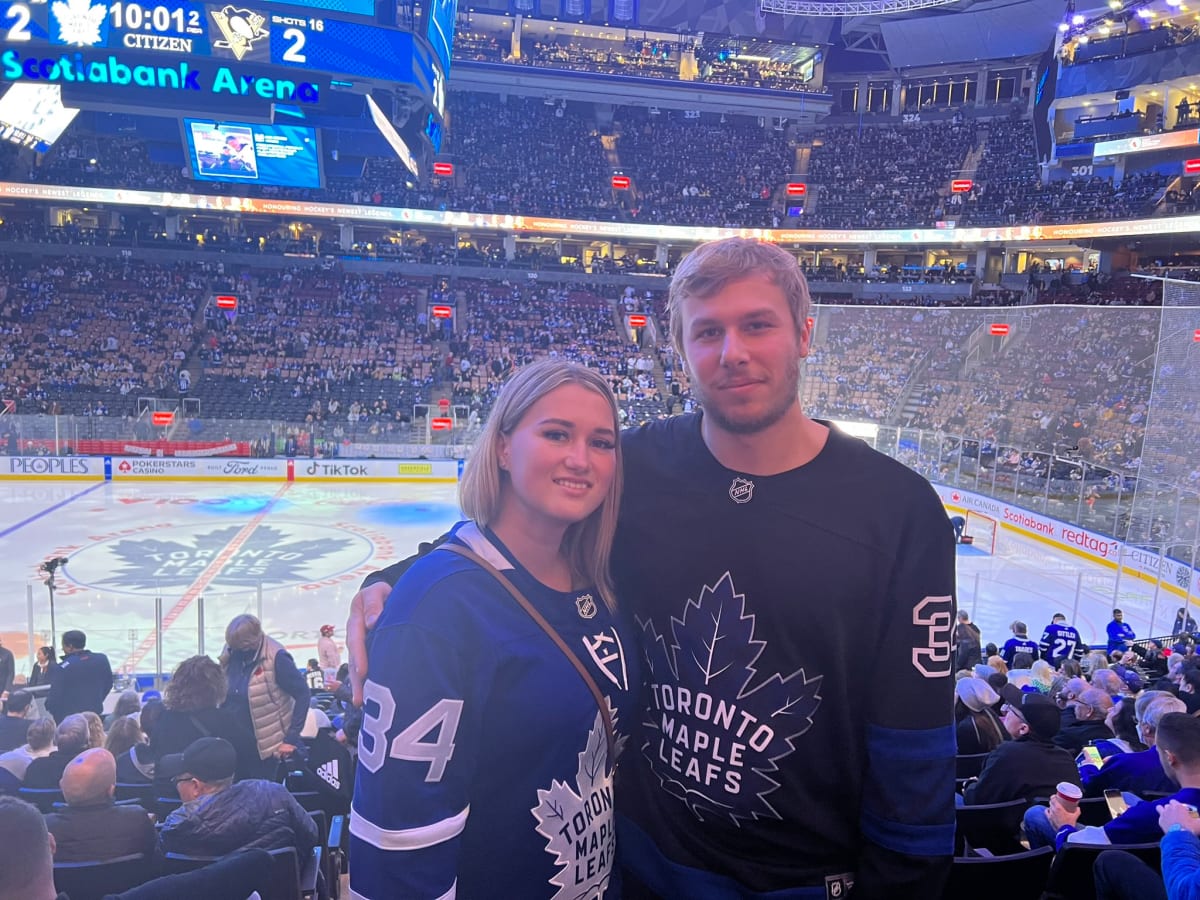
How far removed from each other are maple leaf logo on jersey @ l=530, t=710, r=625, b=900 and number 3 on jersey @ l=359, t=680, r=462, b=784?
0.29 meters

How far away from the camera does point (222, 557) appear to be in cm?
1482

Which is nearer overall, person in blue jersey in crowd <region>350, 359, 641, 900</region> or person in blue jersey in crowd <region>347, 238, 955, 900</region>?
person in blue jersey in crowd <region>350, 359, 641, 900</region>

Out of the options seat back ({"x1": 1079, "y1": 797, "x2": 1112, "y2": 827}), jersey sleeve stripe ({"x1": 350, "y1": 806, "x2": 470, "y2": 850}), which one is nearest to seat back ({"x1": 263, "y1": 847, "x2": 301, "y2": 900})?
jersey sleeve stripe ({"x1": 350, "y1": 806, "x2": 470, "y2": 850})

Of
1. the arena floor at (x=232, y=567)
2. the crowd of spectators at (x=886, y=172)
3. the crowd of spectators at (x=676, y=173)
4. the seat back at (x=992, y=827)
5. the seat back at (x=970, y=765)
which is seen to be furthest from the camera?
the crowd of spectators at (x=886, y=172)

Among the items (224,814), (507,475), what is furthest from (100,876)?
(507,475)

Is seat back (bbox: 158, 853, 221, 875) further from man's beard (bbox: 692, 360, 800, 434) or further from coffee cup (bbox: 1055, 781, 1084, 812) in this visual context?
coffee cup (bbox: 1055, 781, 1084, 812)

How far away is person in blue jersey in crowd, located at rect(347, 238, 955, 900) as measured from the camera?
1.88 metres

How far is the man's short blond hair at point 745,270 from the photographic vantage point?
1923mm

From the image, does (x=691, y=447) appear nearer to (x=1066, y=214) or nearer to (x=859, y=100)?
(x=1066, y=214)

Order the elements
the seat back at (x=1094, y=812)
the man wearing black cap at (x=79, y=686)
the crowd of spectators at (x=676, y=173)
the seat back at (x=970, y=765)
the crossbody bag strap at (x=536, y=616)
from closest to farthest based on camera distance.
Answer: the crossbody bag strap at (x=536, y=616), the seat back at (x=1094, y=812), the seat back at (x=970, y=765), the man wearing black cap at (x=79, y=686), the crowd of spectators at (x=676, y=173)

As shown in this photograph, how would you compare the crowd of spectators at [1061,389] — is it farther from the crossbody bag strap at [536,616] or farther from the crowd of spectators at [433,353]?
the crossbody bag strap at [536,616]

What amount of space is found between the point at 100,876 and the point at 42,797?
1.18 m

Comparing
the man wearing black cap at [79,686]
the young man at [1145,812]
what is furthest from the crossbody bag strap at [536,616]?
the man wearing black cap at [79,686]

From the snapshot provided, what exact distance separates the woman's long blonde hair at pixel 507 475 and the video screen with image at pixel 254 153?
50.5 ft
